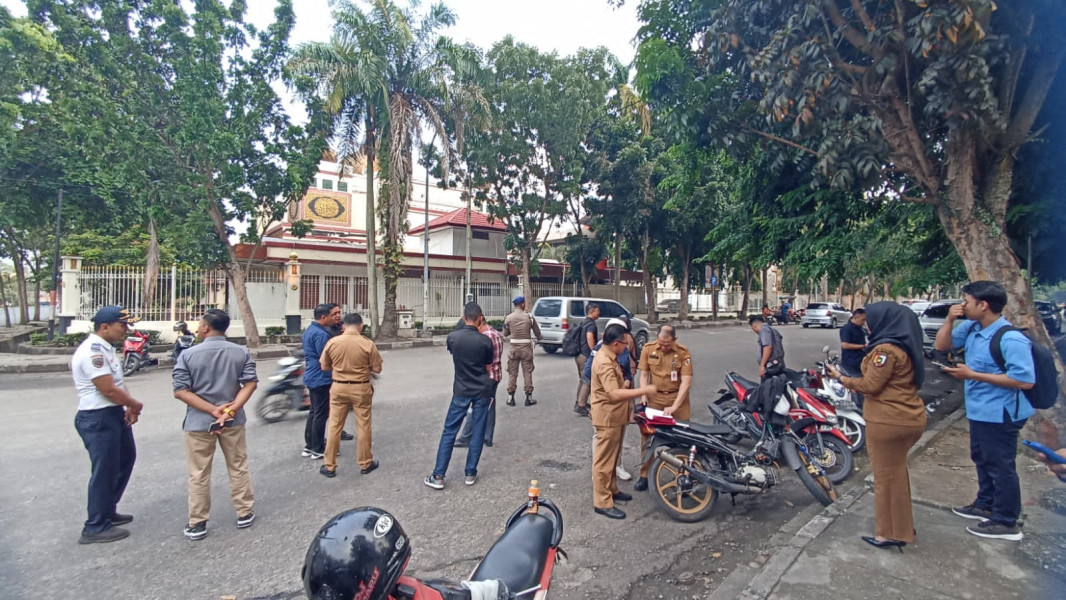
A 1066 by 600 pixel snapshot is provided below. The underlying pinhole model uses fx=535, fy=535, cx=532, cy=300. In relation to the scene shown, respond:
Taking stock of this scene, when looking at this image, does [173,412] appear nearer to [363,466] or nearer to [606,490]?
[363,466]

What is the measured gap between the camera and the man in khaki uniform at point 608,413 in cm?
415

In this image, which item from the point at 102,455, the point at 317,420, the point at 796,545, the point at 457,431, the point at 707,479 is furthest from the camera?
the point at 317,420

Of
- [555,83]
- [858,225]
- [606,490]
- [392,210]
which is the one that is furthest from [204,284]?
[858,225]

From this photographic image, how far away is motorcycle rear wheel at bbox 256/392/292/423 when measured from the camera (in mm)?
7047

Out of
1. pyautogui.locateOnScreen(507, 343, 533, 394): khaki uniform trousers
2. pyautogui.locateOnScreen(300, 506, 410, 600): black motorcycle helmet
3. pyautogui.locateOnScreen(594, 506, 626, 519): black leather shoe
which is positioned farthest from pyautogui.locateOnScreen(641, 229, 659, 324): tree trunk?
pyautogui.locateOnScreen(300, 506, 410, 600): black motorcycle helmet

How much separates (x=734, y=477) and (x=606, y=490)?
100 cm

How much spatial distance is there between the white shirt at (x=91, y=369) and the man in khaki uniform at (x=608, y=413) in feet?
11.5

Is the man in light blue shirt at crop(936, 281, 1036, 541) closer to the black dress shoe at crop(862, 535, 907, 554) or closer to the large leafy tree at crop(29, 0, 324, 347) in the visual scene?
the black dress shoe at crop(862, 535, 907, 554)

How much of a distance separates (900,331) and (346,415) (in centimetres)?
455

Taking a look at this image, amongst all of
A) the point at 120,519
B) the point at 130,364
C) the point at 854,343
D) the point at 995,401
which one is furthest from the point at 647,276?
the point at 120,519

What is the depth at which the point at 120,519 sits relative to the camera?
3.96 m

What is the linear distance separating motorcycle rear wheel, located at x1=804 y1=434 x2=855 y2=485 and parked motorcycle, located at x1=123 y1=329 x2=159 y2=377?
12.5 meters

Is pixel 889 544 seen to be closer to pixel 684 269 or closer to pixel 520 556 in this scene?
pixel 520 556

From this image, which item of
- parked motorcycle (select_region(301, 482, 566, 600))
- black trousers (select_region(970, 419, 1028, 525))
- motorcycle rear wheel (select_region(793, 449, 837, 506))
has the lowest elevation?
motorcycle rear wheel (select_region(793, 449, 837, 506))
